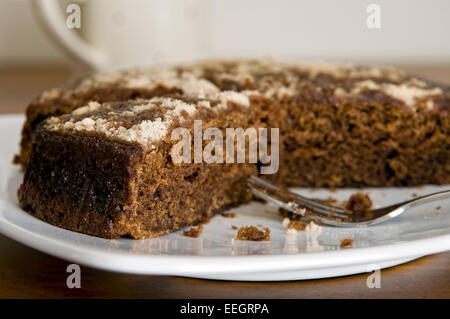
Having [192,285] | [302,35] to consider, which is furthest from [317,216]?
[302,35]

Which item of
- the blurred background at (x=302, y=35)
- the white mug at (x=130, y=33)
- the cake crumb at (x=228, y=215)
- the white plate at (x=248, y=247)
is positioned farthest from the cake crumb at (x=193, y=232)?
the blurred background at (x=302, y=35)

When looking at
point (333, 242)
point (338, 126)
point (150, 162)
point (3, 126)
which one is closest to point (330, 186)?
point (338, 126)

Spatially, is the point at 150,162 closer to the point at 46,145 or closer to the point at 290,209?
the point at 46,145

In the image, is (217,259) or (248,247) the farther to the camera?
(248,247)

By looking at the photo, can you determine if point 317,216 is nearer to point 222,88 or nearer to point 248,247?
point 248,247

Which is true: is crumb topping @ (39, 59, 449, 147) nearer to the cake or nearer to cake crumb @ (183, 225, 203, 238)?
the cake

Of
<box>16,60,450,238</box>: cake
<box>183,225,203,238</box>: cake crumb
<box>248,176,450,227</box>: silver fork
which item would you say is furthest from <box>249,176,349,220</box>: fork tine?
<box>183,225,203,238</box>: cake crumb
